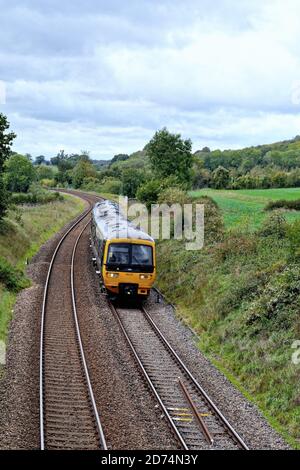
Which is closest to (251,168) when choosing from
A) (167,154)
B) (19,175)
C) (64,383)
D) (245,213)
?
(19,175)

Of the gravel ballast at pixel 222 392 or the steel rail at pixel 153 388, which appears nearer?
the steel rail at pixel 153 388

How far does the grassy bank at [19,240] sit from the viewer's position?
65.7 ft

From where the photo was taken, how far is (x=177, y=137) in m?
56.7

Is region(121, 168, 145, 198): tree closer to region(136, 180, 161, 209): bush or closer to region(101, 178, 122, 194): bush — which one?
region(101, 178, 122, 194): bush

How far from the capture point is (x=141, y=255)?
2070 centimetres

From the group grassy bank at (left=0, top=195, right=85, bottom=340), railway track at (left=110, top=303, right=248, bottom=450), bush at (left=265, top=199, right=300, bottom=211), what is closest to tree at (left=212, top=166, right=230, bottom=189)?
grassy bank at (left=0, top=195, right=85, bottom=340)

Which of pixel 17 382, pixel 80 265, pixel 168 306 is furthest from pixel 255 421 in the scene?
pixel 80 265

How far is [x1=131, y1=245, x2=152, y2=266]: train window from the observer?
67.6ft

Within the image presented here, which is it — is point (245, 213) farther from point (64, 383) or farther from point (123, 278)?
point (64, 383)

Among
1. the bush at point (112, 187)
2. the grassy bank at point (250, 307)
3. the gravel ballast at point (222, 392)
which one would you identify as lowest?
the gravel ballast at point (222, 392)

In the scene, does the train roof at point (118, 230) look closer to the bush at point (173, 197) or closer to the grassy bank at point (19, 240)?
the grassy bank at point (19, 240)

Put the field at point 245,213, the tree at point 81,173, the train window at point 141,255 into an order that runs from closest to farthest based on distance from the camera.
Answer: the train window at point 141,255, the field at point 245,213, the tree at point 81,173

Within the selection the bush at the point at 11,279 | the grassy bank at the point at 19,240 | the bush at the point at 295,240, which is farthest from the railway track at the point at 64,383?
the bush at the point at 295,240

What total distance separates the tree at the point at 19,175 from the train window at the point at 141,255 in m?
75.5
